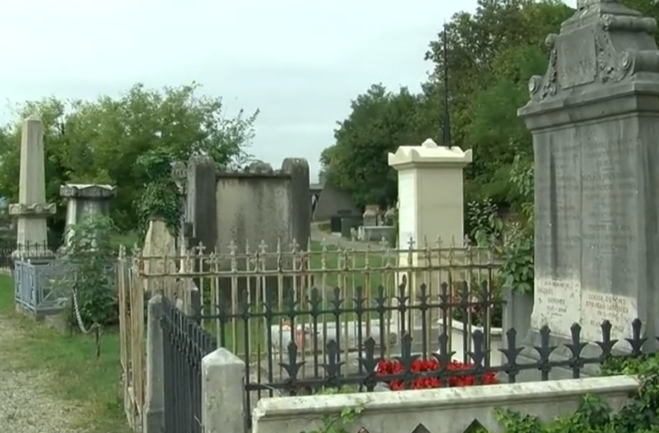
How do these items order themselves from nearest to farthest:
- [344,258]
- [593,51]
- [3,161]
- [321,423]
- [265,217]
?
1. [321,423]
2. [593,51]
3. [344,258]
4. [265,217]
5. [3,161]

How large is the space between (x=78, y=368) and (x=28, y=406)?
2.01 m

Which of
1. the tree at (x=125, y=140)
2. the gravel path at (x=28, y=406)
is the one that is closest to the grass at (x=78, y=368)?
the gravel path at (x=28, y=406)

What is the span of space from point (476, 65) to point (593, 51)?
39.1m

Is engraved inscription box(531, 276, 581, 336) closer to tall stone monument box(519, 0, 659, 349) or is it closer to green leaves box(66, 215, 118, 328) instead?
tall stone monument box(519, 0, 659, 349)

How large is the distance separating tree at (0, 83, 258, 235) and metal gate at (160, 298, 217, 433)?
2641 cm

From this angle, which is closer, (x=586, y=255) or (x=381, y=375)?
(x=381, y=375)

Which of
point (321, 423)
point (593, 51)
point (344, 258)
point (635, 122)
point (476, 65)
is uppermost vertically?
point (476, 65)

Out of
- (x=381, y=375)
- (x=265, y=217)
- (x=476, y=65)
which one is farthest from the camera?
(x=476, y=65)

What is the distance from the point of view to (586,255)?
6672 mm

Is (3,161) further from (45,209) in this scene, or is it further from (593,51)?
(593,51)

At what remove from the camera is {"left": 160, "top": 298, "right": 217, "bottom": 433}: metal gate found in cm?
446

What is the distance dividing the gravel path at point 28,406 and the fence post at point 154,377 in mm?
1325

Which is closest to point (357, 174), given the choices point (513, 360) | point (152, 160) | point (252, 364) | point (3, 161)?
point (3, 161)

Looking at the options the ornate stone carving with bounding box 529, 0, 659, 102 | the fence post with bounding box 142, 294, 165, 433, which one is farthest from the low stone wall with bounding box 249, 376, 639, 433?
the fence post with bounding box 142, 294, 165, 433
